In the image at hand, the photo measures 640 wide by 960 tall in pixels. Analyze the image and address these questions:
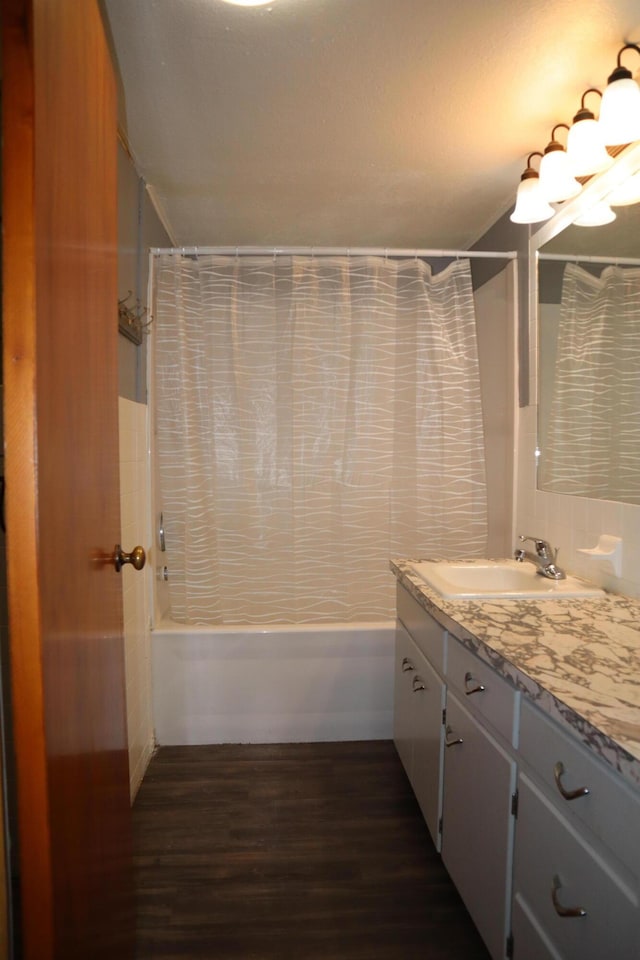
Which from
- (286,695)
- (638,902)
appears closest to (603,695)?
(638,902)

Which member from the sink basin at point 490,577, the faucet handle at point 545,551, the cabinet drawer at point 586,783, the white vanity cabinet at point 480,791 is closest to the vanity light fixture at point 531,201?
the faucet handle at point 545,551

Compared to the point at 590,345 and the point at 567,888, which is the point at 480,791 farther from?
the point at 590,345

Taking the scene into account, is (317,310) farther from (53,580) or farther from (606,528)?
(53,580)

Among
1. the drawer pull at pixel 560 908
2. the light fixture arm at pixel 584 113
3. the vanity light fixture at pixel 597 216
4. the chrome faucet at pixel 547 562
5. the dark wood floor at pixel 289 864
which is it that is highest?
the light fixture arm at pixel 584 113

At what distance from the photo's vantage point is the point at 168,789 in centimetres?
185

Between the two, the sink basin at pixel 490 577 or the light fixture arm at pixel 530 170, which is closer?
the sink basin at pixel 490 577

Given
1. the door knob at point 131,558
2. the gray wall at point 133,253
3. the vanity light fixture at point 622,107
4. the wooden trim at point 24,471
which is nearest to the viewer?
the wooden trim at point 24,471

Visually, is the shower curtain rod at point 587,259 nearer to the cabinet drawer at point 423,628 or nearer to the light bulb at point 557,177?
the light bulb at point 557,177

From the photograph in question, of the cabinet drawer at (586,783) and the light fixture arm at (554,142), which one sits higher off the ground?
the light fixture arm at (554,142)

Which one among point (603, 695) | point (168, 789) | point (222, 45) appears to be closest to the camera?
point (603, 695)

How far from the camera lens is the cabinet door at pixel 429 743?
1.41 meters

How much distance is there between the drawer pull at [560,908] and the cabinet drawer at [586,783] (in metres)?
0.13

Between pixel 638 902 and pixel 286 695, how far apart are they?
163 cm

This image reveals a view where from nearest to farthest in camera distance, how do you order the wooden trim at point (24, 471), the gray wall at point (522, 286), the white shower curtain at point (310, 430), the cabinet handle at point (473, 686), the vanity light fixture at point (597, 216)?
the wooden trim at point (24, 471)
the cabinet handle at point (473, 686)
the vanity light fixture at point (597, 216)
the gray wall at point (522, 286)
the white shower curtain at point (310, 430)
